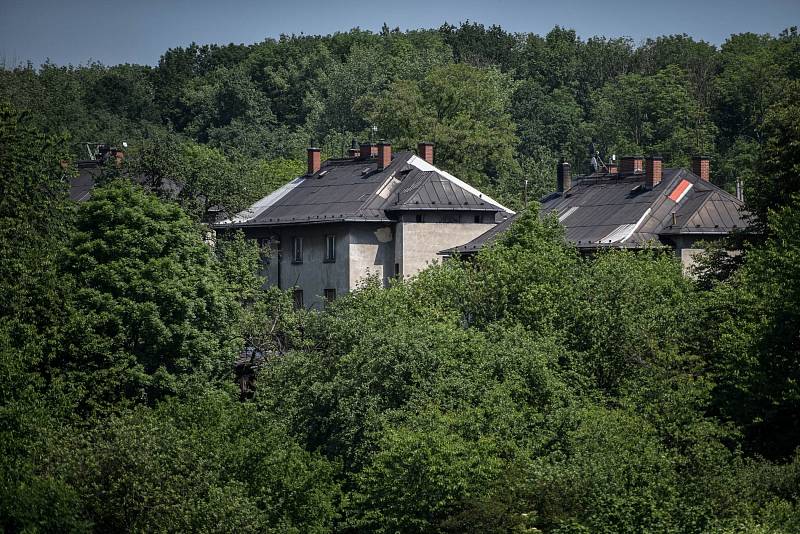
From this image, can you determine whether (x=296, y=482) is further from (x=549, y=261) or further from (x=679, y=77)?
(x=679, y=77)

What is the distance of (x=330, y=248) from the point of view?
2768 inches

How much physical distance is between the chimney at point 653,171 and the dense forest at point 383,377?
19.7 ft

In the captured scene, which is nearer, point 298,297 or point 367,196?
point 367,196

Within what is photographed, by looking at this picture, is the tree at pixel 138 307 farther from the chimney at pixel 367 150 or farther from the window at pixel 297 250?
the chimney at pixel 367 150

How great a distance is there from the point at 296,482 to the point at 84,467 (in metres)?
5.49

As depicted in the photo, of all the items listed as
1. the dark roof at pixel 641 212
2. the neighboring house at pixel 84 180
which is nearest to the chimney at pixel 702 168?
the dark roof at pixel 641 212

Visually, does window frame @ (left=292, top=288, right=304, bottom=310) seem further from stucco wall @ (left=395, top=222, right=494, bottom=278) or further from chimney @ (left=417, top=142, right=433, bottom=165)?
chimney @ (left=417, top=142, right=433, bottom=165)

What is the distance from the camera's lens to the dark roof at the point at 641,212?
63781mm

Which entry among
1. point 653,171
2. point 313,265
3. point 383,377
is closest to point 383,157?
point 313,265

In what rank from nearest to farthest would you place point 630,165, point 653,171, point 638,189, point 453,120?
point 653,171 < point 638,189 < point 630,165 < point 453,120

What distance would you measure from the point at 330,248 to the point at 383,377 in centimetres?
2626

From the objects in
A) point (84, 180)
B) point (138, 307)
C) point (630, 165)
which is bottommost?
point (138, 307)

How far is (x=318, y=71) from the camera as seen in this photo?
130 m

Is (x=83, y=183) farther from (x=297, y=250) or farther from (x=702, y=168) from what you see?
(x=702, y=168)
